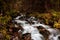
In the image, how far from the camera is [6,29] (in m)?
11.0

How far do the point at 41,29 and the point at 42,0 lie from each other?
14.7 feet

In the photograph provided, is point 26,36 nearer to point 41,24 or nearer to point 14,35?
point 14,35

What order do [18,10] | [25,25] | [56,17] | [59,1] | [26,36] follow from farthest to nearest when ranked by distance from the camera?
[59,1], [18,10], [56,17], [25,25], [26,36]

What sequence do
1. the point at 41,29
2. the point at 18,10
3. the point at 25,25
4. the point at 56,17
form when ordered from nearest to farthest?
1. the point at 41,29
2. the point at 25,25
3. the point at 56,17
4. the point at 18,10

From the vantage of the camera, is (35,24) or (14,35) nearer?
(14,35)

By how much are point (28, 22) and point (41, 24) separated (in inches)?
32.9

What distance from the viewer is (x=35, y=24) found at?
12.3m

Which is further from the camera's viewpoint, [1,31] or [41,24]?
[41,24]

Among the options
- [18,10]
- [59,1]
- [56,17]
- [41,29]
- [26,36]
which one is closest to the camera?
[26,36]

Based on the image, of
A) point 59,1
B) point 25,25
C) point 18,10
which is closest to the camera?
point 25,25

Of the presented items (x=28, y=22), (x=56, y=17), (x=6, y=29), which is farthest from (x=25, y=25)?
(x=56, y=17)

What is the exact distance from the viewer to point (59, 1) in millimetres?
15289

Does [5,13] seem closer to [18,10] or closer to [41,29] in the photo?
[18,10]

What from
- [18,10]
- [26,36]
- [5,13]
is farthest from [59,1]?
[26,36]
